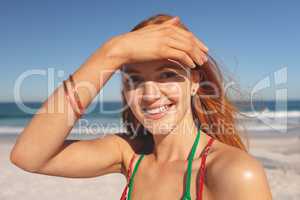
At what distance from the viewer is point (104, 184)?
6.83m

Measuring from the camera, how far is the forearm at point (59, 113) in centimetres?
165

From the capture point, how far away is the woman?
1.63 meters

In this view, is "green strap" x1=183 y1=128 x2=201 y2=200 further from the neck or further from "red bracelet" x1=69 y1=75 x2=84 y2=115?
"red bracelet" x1=69 y1=75 x2=84 y2=115

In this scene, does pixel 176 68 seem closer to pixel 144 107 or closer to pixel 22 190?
pixel 144 107

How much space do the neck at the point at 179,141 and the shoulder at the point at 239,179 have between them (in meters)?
0.42

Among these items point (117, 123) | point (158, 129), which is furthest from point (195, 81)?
point (117, 123)

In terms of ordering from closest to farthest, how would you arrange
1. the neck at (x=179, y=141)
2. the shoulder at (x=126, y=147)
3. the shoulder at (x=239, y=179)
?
the shoulder at (x=239, y=179), the neck at (x=179, y=141), the shoulder at (x=126, y=147)

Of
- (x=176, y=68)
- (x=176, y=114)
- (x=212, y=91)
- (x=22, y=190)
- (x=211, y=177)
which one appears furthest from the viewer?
(x=22, y=190)

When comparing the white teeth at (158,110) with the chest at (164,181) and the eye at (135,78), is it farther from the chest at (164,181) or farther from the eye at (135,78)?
the chest at (164,181)

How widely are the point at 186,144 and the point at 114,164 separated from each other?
0.52 m

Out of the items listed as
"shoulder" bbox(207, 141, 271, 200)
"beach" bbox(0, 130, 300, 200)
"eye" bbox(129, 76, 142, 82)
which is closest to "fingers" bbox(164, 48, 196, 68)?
"eye" bbox(129, 76, 142, 82)

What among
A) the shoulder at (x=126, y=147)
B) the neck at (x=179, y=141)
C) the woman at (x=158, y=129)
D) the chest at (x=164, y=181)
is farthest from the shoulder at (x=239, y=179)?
the shoulder at (x=126, y=147)

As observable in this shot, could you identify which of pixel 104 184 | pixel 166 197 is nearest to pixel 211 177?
pixel 166 197

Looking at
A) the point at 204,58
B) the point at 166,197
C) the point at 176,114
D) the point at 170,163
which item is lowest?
the point at 166,197
